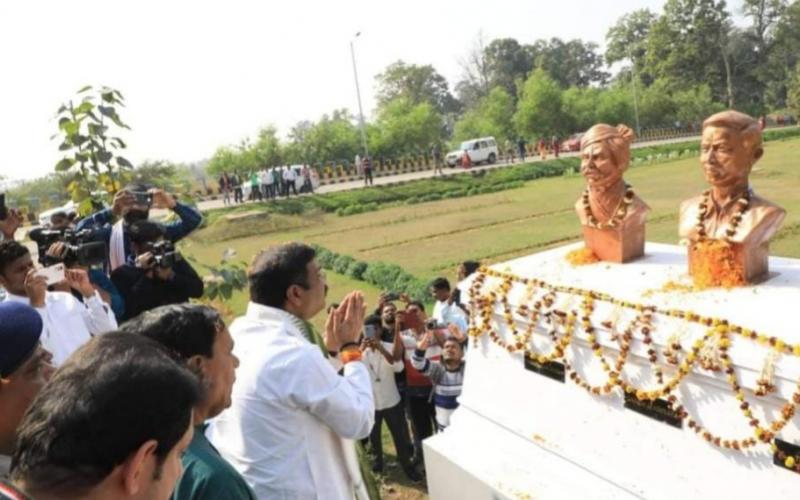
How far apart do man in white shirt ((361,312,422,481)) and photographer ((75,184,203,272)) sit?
1.59 metres

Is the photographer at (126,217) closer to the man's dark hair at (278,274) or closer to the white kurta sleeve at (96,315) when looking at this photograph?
the white kurta sleeve at (96,315)

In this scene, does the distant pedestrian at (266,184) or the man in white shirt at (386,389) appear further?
the distant pedestrian at (266,184)

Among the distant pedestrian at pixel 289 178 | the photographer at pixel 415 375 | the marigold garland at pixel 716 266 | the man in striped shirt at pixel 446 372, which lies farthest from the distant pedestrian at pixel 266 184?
the marigold garland at pixel 716 266

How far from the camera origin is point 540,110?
42125mm

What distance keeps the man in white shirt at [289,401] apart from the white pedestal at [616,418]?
161cm

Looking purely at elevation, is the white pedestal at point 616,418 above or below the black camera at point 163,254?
below

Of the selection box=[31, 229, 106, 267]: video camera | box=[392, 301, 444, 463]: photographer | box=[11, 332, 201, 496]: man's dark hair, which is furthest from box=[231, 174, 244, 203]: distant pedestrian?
box=[11, 332, 201, 496]: man's dark hair

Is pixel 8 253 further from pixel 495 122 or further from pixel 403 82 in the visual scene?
pixel 403 82

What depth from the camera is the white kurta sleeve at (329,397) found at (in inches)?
87.7

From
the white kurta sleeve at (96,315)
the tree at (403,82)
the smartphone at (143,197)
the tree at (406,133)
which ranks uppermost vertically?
the tree at (403,82)

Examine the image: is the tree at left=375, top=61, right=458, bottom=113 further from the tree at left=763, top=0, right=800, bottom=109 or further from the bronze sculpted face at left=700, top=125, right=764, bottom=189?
the bronze sculpted face at left=700, top=125, right=764, bottom=189

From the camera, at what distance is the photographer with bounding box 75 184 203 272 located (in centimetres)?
423

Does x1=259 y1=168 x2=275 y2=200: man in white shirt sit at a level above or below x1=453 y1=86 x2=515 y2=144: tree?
below

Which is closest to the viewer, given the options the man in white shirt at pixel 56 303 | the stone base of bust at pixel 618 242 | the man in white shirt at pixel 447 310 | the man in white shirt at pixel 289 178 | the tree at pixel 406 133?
the man in white shirt at pixel 56 303
